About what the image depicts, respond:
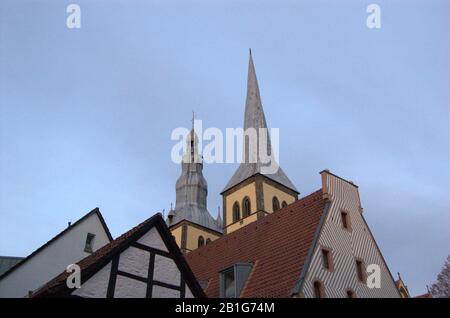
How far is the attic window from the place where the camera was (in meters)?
20.1

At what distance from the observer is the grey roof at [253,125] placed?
46.9 m

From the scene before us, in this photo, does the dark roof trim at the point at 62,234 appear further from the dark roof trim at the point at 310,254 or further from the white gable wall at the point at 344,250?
the white gable wall at the point at 344,250

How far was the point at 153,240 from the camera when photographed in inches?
537

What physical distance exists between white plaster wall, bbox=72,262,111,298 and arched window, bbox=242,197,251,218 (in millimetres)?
32466

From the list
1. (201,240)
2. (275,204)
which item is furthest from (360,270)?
(201,240)

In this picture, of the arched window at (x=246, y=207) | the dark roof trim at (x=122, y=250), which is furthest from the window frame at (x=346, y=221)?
the arched window at (x=246, y=207)

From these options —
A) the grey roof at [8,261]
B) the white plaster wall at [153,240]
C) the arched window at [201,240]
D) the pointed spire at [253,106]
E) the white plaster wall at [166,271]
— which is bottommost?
the white plaster wall at [166,271]

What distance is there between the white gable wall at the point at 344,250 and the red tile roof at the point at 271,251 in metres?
0.55

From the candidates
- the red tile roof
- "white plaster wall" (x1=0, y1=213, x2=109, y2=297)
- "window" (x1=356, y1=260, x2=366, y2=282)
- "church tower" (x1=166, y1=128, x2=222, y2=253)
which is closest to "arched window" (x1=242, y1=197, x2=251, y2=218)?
"church tower" (x1=166, y1=128, x2=222, y2=253)

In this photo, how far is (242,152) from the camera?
164 feet

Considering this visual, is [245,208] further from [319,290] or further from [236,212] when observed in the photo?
[319,290]

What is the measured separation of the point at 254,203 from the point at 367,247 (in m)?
22.5
